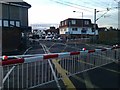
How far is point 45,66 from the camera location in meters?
9.73

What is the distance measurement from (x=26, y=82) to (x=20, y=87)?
1.66ft

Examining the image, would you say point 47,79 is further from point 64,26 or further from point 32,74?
point 64,26

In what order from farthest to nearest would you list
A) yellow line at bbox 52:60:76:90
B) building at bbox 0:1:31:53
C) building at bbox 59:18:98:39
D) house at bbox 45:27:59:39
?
1. house at bbox 45:27:59:39
2. building at bbox 59:18:98:39
3. building at bbox 0:1:31:53
4. yellow line at bbox 52:60:76:90

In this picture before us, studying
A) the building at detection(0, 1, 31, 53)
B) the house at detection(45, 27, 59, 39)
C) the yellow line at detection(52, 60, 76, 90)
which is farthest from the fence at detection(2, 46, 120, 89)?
the house at detection(45, 27, 59, 39)

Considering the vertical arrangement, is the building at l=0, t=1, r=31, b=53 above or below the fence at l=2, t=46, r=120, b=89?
above

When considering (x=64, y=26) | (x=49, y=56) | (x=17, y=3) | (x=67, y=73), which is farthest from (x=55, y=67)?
(x=64, y=26)

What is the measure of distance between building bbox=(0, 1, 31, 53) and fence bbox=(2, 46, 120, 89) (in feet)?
53.9

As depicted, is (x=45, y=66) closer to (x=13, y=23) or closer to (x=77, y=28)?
(x=13, y=23)

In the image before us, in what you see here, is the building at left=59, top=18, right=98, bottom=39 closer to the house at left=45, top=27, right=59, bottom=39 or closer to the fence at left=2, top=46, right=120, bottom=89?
the house at left=45, top=27, right=59, bottom=39

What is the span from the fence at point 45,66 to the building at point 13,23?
16422 millimetres

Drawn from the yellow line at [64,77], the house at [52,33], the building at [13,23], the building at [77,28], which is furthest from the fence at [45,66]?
the house at [52,33]

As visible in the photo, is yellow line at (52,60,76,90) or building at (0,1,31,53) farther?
building at (0,1,31,53)

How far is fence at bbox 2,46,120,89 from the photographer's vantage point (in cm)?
722

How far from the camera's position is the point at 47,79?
833 centimetres
